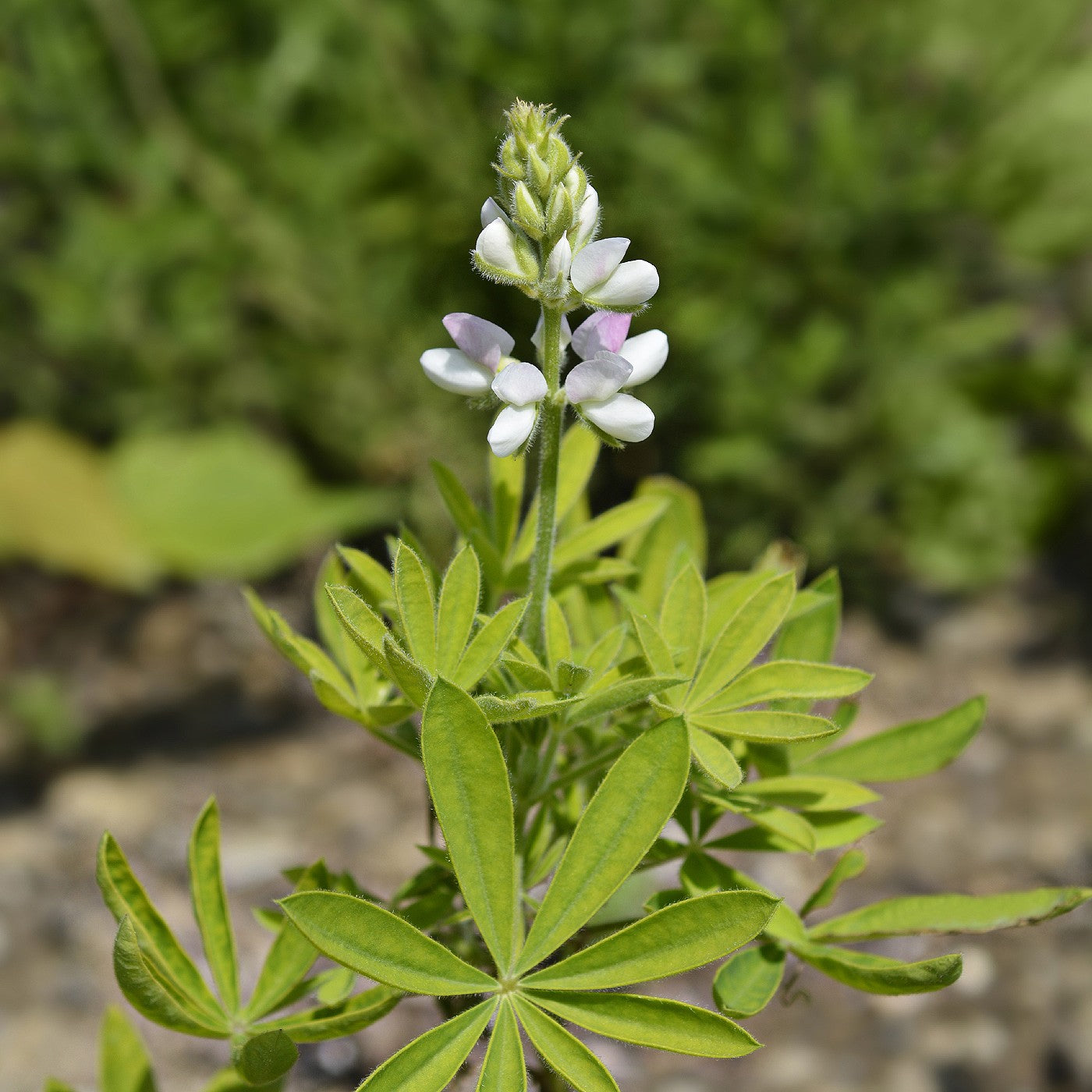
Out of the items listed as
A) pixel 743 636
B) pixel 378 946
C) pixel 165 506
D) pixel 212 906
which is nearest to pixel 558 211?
pixel 743 636

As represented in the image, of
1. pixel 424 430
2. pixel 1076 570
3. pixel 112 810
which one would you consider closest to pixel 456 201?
pixel 424 430

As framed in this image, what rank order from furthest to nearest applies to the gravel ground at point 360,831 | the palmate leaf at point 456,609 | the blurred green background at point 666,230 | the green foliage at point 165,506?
the green foliage at point 165,506
the blurred green background at point 666,230
the gravel ground at point 360,831
the palmate leaf at point 456,609

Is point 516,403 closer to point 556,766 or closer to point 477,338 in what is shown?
point 477,338

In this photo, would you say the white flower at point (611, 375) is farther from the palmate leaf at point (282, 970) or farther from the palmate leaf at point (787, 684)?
the palmate leaf at point (282, 970)

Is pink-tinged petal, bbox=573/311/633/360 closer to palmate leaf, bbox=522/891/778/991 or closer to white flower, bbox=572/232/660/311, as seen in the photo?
white flower, bbox=572/232/660/311

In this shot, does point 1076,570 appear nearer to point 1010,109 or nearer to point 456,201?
point 1010,109

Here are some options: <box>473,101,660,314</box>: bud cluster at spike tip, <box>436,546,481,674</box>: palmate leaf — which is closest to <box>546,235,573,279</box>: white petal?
<box>473,101,660,314</box>: bud cluster at spike tip

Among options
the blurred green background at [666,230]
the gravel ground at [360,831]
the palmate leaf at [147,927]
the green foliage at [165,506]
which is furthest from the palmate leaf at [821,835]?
the green foliage at [165,506]
